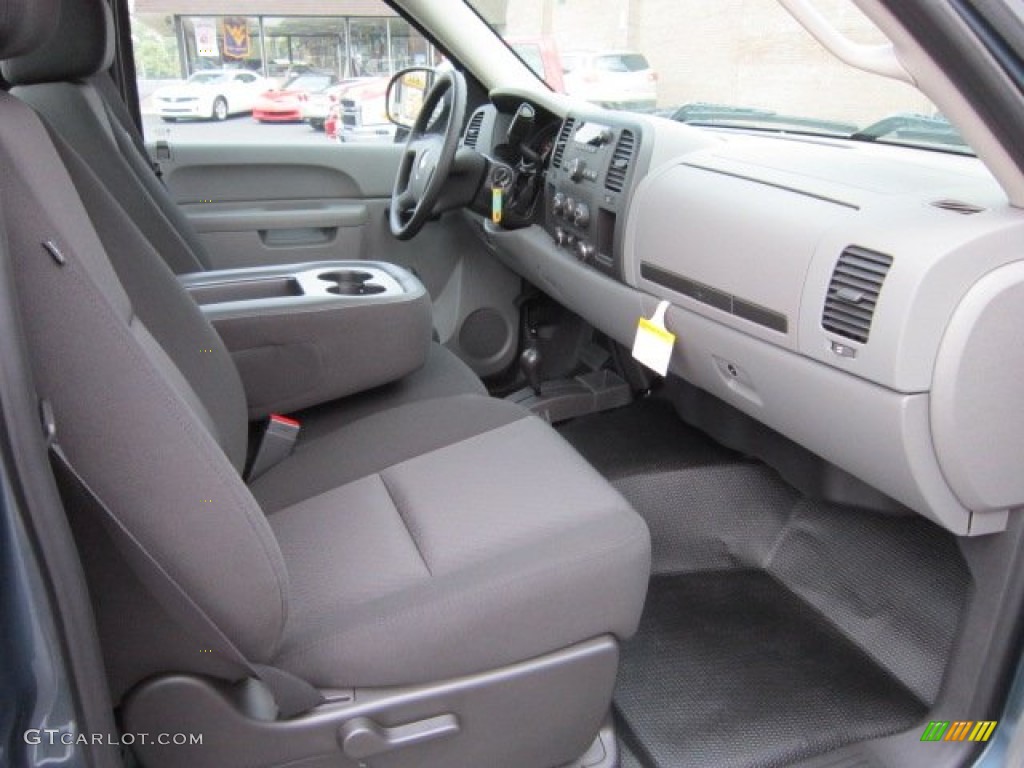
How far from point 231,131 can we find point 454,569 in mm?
1846

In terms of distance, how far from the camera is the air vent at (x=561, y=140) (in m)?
2.02

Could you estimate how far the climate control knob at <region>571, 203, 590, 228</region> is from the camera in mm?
1846

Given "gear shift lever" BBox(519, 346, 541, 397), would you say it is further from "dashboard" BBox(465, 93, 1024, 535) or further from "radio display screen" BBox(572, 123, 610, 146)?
"radio display screen" BBox(572, 123, 610, 146)

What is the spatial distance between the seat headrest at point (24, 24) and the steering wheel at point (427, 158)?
A: 1.26 meters

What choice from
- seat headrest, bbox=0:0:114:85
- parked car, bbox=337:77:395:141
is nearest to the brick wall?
parked car, bbox=337:77:395:141

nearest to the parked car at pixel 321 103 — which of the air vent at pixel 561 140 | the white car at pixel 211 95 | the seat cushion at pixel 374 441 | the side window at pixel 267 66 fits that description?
the side window at pixel 267 66

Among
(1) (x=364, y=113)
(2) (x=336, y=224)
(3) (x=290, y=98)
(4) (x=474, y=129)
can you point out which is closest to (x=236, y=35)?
(3) (x=290, y=98)

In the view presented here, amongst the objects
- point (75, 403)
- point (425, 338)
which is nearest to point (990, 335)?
point (75, 403)

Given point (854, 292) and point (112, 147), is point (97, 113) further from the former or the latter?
point (854, 292)

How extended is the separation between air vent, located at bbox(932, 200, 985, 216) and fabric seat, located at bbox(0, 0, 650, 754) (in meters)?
0.54

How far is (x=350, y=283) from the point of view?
1829 mm

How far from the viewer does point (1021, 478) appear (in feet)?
3.50

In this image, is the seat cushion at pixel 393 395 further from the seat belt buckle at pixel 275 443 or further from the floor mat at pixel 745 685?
the floor mat at pixel 745 685

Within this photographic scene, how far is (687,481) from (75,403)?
4.46 feet
